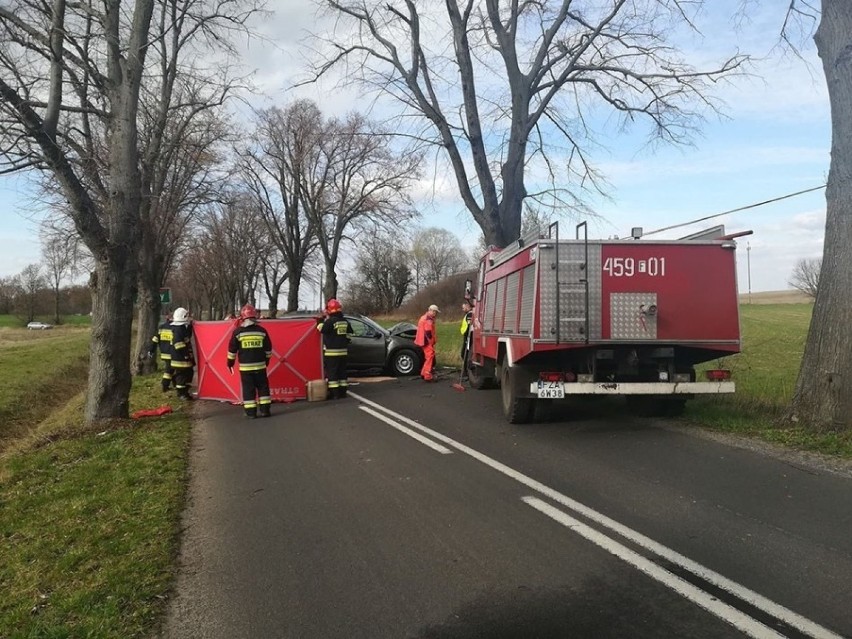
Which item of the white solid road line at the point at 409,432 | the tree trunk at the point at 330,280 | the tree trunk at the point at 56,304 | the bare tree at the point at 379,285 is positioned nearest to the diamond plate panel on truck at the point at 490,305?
the white solid road line at the point at 409,432

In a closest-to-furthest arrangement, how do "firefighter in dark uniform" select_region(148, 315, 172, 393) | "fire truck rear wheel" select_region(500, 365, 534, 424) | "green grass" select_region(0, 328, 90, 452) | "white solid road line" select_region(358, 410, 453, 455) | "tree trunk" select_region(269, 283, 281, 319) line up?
1. "white solid road line" select_region(358, 410, 453, 455)
2. "fire truck rear wheel" select_region(500, 365, 534, 424)
3. "firefighter in dark uniform" select_region(148, 315, 172, 393)
4. "green grass" select_region(0, 328, 90, 452)
5. "tree trunk" select_region(269, 283, 281, 319)

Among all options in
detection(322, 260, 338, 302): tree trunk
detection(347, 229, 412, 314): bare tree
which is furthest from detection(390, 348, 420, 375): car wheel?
detection(347, 229, 412, 314): bare tree

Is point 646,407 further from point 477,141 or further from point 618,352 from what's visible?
point 477,141

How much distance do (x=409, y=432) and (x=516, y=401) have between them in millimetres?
1536

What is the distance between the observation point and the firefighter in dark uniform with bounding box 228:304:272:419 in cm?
1102

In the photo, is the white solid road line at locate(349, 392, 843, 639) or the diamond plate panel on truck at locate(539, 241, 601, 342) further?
the diamond plate panel on truck at locate(539, 241, 601, 342)

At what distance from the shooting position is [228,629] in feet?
11.9

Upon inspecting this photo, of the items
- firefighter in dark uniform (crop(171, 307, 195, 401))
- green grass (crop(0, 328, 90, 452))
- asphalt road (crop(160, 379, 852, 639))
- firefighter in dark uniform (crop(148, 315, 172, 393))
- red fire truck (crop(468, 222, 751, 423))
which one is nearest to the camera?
asphalt road (crop(160, 379, 852, 639))

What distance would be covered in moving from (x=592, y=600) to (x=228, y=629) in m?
2.00

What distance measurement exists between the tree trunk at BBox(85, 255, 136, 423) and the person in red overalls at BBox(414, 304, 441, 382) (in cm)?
716

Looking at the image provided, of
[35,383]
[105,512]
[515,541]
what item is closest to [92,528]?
[105,512]

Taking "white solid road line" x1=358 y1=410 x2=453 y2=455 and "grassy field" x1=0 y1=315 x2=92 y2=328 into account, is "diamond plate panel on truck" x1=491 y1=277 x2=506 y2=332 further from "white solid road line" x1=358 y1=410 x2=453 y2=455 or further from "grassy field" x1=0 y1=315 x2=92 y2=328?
"grassy field" x1=0 y1=315 x2=92 y2=328

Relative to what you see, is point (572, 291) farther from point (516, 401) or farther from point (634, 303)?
point (516, 401)

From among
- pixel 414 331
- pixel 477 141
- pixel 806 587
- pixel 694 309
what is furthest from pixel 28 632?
pixel 477 141
